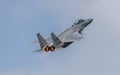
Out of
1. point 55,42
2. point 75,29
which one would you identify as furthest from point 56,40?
point 75,29

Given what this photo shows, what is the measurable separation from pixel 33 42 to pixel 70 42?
1141 inches

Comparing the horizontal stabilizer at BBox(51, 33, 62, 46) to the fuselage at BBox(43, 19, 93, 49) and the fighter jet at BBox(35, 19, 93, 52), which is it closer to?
the fighter jet at BBox(35, 19, 93, 52)

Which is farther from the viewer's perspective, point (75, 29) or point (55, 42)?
point (75, 29)

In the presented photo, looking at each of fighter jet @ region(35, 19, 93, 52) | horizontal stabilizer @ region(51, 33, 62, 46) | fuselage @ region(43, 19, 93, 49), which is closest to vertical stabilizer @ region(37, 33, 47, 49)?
fighter jet @ region(35, 19, 93, 52)

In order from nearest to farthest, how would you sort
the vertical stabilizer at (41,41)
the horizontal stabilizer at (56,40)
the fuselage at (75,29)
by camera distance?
the horizontal stabilizer at (56,40), the vertical stabilizer at (41,41), the fuselage at (75,29)

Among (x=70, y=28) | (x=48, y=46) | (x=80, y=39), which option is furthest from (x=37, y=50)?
(x=70, y=28)

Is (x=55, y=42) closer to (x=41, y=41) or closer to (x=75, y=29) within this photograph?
(x=41, y=41)

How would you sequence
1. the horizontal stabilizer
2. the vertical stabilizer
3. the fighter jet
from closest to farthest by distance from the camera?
the horizontal stabilizer → the vertical stabilizer → the fighter jet

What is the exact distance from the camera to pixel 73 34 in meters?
144

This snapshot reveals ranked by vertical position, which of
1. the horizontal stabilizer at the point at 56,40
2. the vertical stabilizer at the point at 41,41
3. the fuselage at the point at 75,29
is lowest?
the horizontal stabilizer at the point at 56,40

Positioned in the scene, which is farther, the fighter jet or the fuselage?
the fuselage

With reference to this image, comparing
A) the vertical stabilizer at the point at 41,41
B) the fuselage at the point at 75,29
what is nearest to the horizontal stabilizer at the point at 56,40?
the vertical stabilizer at the point at 41,41

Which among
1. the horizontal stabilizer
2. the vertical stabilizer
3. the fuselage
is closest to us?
the horizontal stabilizer

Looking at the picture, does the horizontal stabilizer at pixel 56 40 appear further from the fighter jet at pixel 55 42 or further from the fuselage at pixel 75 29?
the fuselage at pixel 75 29
